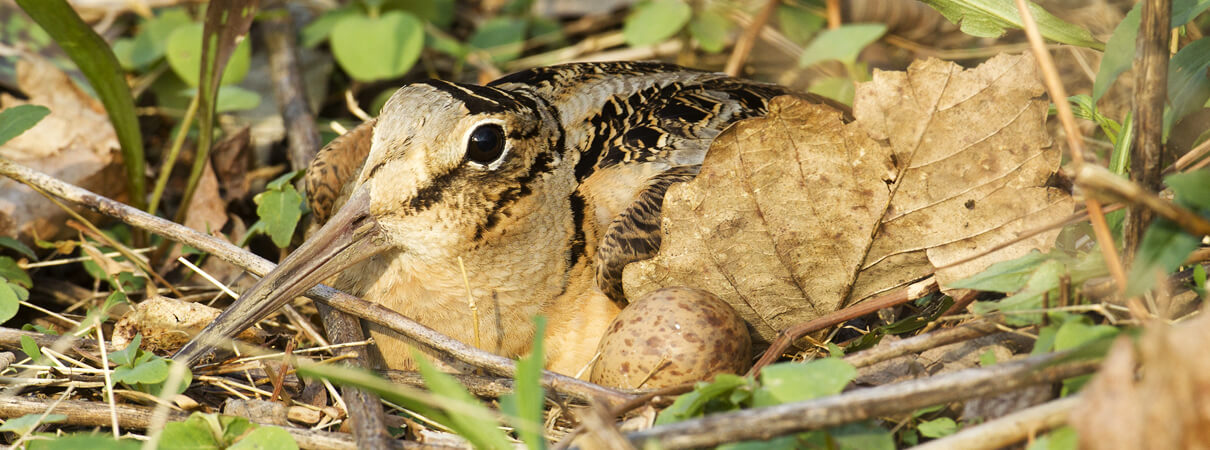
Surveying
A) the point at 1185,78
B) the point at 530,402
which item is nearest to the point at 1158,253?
the point at 1185,78

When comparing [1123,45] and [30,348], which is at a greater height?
[1123,45]

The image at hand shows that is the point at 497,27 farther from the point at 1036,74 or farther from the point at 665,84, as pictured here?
the point at 1036,74

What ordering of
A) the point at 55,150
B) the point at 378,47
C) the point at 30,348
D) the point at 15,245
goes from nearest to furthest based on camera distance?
the point at 30,348 → the point at 15,245 → the point at 55,150 → the point at 378,47

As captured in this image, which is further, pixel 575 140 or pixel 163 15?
pixel 163 15

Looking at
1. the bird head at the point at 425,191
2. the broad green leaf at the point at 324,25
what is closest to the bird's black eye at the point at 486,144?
the bird head at the point at 425,191

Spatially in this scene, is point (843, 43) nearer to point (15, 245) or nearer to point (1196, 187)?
point (1196, 187)

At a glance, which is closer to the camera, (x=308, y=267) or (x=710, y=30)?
(x=308, y=267)

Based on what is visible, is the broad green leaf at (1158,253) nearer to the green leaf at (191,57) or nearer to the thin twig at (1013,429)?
the thin twig at (1013,429)

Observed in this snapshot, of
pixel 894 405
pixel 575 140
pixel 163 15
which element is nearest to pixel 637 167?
pixel 575 140
